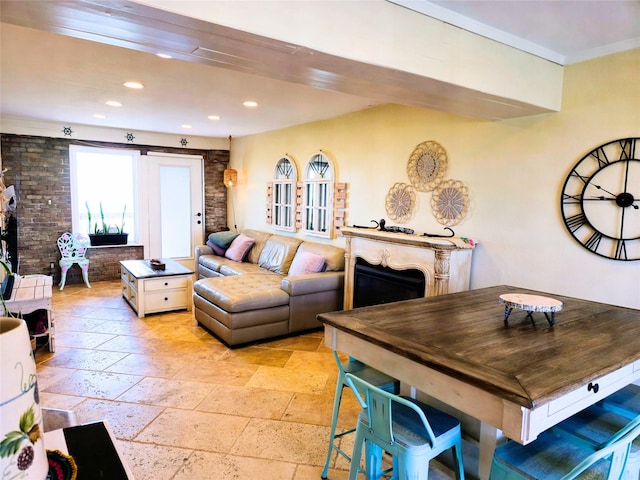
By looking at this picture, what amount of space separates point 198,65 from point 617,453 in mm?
3281

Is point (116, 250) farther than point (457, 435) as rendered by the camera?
Yes

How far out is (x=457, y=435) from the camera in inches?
63.2

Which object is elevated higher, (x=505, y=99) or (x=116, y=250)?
(x=505, y=99)

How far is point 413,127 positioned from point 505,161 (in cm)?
103

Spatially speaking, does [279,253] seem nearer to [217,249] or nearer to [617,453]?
[217,249]

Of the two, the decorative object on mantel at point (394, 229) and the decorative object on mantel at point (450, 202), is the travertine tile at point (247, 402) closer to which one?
the decorative object on mantel at point (394, 229)

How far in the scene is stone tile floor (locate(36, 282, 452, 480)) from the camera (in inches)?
88.3

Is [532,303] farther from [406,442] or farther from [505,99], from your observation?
[505,99]

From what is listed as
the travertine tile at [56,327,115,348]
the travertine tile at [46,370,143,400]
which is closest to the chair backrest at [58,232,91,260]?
the travertine tile at [56,327,115,348]

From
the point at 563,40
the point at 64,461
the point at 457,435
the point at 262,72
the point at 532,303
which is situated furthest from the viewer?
the point at 563,40

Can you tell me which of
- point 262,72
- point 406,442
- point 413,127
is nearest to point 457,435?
point 406,442

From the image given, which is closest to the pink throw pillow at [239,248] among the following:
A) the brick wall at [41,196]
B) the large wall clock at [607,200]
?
the brick wall at [41,196]

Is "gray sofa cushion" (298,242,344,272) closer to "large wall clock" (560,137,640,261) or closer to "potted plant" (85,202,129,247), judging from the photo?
"large wall clock" (560,137,640,261)

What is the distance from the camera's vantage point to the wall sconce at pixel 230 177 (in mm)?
6988
